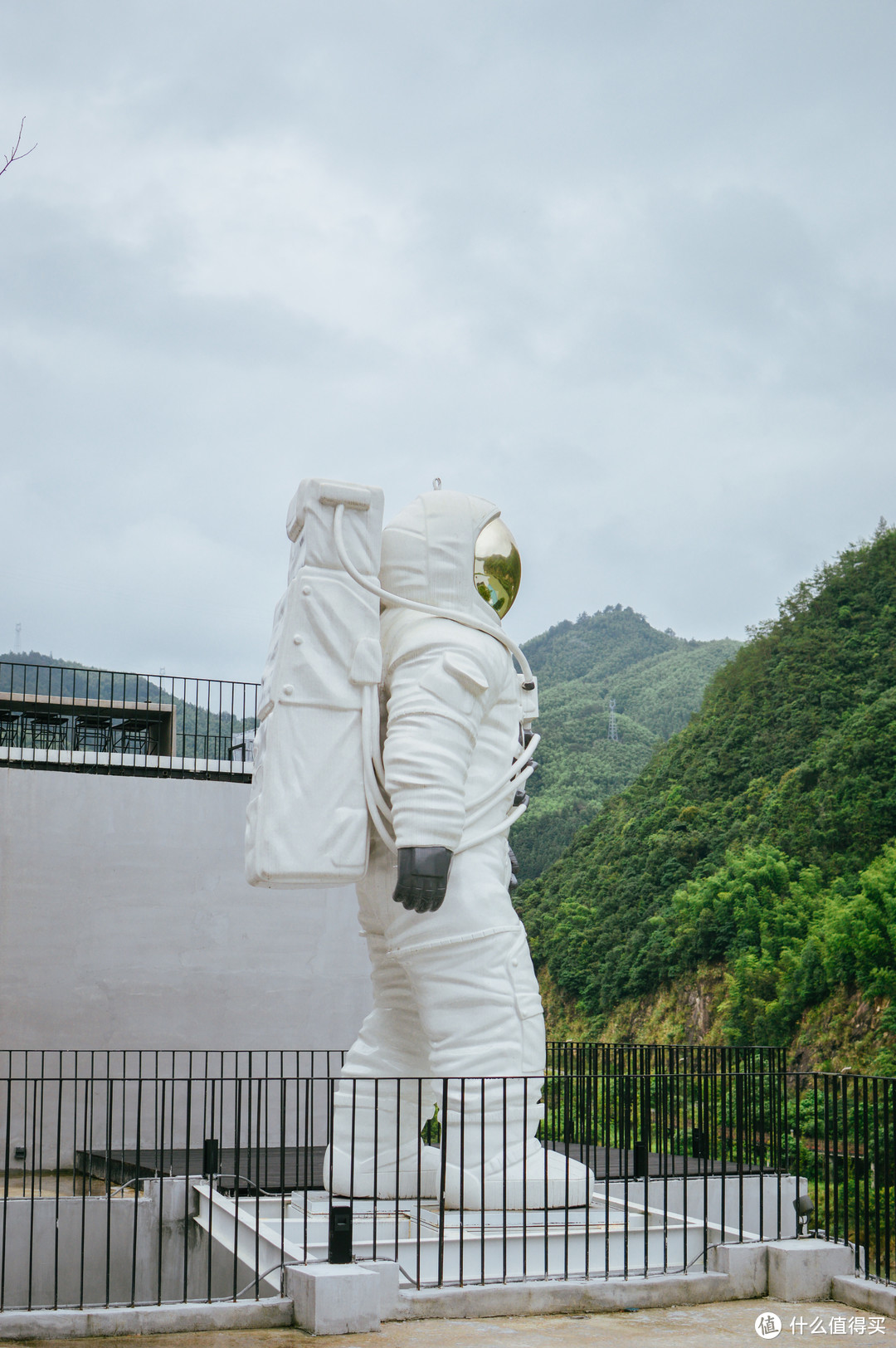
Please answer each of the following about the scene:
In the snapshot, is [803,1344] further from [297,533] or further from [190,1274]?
[297,533]

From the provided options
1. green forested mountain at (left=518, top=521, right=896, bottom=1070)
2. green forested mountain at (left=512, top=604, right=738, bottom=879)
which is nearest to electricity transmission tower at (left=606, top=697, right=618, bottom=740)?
green forested mountain at (left=512, top=604, right=738, bottom=879)

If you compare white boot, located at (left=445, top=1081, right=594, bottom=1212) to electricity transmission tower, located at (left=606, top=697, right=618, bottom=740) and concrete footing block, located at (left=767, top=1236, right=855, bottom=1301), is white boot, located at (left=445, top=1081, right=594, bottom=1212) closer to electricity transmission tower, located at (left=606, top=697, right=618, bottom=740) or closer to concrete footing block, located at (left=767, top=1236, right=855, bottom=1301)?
concrete footing block, located at (left=767, top=1236, right=855, bottom=1301)

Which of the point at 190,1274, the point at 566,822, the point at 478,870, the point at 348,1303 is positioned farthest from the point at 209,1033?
the point at 566,822

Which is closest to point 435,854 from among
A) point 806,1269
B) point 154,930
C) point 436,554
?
point 436,554

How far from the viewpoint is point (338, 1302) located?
517 centimetres

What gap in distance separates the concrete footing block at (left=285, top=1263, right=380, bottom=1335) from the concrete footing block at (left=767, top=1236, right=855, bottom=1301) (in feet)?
6.32

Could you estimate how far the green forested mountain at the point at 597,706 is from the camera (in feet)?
154

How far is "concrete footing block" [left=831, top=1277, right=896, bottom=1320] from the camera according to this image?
5465 mm

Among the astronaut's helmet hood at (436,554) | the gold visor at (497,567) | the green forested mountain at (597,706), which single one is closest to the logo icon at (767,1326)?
the astronaut's helmet hood at (436,554)

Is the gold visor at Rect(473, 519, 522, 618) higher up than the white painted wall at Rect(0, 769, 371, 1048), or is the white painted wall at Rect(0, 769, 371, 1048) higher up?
the gold visor at Rect(473, 519, 522, 618)

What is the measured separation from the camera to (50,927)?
38.2ft

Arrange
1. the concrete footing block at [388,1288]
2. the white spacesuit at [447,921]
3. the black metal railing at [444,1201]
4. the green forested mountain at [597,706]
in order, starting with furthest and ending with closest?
the green forested mountain at [597,706], the white spacesuit at [447,921], the black metal railing at [444,1201], the concrete footing block at [388,1288]

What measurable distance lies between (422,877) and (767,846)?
82.4 ft

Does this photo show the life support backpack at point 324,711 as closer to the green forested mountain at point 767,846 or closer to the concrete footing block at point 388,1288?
the concrete footing block at point 388,1288
